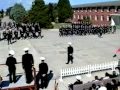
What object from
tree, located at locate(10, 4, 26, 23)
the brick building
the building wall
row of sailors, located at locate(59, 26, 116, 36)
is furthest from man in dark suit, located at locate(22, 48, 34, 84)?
tree, located at locate(10, 4, 26, 23)

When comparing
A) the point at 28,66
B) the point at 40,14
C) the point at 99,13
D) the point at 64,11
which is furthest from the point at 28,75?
the point at 64,11

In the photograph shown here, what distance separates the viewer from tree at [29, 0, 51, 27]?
52281 millimetres

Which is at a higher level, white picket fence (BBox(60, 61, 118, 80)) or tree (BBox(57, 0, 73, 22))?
tree (BBox(57, 0, 73, 22))

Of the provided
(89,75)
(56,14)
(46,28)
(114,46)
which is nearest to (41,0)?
(46,28)

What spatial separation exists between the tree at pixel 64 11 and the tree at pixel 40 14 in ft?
54.0

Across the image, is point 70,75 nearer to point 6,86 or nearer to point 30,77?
point 30,77

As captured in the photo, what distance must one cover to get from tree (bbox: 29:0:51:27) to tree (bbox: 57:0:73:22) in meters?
16.5

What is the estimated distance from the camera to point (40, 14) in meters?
52.4

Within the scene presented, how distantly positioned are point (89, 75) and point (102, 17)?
4798 centimetres

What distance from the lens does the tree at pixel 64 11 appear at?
69.3 metres

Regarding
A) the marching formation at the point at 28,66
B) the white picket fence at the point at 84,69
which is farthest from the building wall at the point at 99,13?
the marching formation at the point at 28,66

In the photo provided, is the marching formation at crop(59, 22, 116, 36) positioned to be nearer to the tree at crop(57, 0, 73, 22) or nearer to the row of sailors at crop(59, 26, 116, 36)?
the row of sailors at crop(59, 26, 116, 36)

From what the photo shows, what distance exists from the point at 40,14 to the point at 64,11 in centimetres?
1756

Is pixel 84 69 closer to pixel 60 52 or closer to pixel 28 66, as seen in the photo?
pixel 28 66
